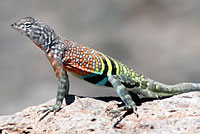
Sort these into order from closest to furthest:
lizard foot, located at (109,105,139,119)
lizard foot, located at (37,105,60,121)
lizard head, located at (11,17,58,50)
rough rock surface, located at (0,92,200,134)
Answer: rough rock surface, located at (0,92,200,134) < lizard foot, located at (109,105,139,119) < lizard foot, located at (37,105,60,121) < lizard head, located at (11,17,58,50)

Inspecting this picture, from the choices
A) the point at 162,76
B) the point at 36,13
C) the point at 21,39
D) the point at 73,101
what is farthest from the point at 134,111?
the point at 36,13

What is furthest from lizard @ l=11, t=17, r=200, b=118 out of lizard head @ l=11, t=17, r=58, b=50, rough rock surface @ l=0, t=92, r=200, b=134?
rough rock surface @ l=0, t=92, r=200, b=134

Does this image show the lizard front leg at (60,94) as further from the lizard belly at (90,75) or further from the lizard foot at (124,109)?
the lizard foot at (124,109)

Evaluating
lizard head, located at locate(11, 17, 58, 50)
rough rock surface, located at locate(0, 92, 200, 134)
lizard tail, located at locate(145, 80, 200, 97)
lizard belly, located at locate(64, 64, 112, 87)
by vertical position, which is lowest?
rough rock surface, located at locate(0, 92, 200, 134)

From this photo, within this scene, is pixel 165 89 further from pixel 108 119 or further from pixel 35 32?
pixel 35 32

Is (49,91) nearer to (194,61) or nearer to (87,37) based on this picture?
(87,37)

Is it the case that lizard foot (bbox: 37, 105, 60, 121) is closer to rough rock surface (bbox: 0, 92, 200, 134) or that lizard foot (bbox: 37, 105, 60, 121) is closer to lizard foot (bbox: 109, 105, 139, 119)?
rough rock surface (bbox: 0, 92, 200, 134)
